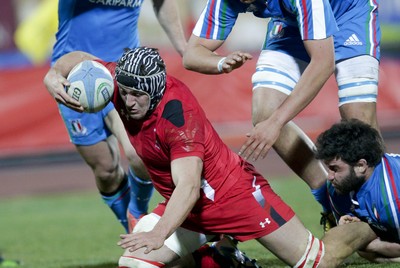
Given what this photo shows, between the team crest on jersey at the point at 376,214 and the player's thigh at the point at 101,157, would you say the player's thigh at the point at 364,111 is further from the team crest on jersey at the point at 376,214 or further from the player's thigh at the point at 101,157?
the player's thigh at the point at 101,157

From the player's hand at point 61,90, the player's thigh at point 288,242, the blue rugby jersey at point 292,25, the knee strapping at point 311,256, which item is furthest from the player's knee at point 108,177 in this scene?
the knee strapping at point 311,256

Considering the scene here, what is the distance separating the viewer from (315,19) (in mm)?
5648

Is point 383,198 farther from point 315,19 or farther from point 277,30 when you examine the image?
point 277,30

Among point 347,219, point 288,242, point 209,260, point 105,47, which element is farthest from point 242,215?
point 105,47

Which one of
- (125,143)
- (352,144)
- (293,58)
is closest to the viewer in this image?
(352,144)

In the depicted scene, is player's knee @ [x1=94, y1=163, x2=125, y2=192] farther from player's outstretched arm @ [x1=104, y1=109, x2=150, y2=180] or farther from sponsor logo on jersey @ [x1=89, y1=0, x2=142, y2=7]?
sponsor logo on jersey @ [x1=89, y1=0, x2=142, y2=7]

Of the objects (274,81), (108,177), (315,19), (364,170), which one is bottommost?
(108,177)

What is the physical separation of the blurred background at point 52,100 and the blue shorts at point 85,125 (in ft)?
21.7

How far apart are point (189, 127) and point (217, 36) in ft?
4.01

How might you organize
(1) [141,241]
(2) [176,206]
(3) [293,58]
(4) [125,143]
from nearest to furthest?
(1) [141,241] < (2) [176,206] < (3) [293,58] < (4) [125,143]

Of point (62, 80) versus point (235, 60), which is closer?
point (235, 60)

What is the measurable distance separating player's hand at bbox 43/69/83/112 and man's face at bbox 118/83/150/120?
350mm

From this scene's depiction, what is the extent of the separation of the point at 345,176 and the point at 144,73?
1.47 meters

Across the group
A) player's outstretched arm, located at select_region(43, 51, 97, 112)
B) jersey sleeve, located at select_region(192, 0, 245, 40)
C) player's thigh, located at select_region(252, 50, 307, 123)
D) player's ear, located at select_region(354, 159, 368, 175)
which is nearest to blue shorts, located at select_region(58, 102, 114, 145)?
player's outstretched arm, located at select_region(43, 51, 97, 112)
